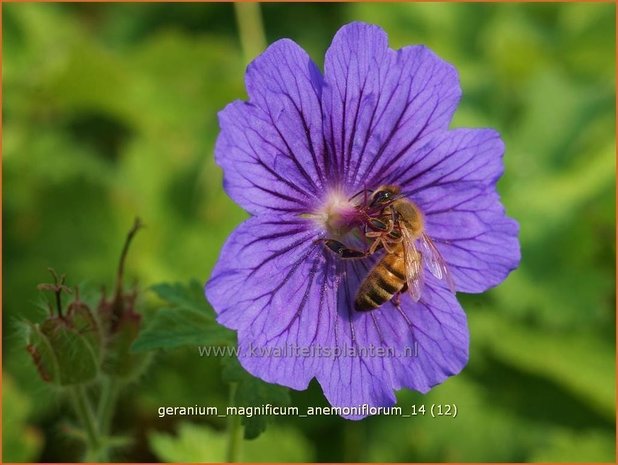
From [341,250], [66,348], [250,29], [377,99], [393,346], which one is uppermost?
[250,29]

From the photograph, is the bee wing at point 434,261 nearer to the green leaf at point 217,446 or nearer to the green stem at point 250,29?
the green leaf at point 217,446

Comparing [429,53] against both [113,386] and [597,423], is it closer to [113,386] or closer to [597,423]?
[113,386]

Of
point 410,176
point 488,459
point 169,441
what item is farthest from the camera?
point 488,459

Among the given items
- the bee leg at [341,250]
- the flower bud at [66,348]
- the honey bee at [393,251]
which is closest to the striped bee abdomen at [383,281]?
the honey bee at [393,251]

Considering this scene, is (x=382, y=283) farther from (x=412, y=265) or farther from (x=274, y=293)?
(x=274, y=293)

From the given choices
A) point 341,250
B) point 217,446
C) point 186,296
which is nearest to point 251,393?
point 186,296

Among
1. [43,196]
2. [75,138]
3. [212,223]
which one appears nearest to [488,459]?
[212,223]
